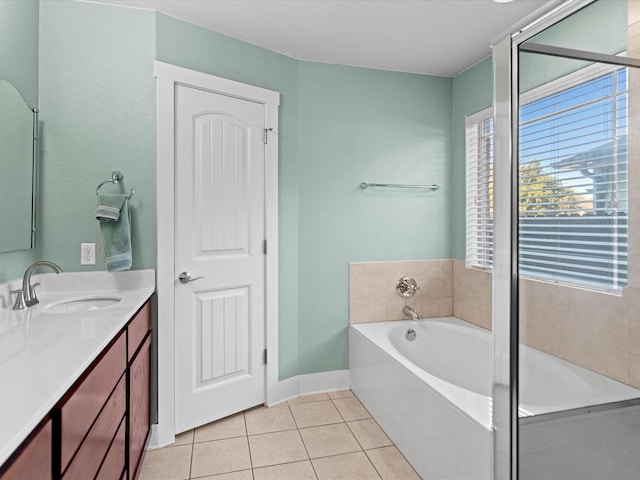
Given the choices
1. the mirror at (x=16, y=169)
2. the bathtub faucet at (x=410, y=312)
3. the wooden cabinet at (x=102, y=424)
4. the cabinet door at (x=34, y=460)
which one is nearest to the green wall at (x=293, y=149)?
the mirror at (x=16, y=169)

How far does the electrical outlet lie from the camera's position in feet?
7.06

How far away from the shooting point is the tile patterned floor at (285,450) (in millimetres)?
2021

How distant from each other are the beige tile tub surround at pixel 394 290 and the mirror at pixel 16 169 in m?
2.06

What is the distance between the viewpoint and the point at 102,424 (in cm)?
132

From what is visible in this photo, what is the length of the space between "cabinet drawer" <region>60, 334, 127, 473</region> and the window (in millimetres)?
1355

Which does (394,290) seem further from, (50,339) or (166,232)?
(50,339)

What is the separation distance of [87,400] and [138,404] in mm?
882

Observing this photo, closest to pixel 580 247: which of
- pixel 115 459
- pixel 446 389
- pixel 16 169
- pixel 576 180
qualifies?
pixel 576 180

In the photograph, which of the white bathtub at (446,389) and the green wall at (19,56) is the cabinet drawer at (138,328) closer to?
the green wall at (19,56)

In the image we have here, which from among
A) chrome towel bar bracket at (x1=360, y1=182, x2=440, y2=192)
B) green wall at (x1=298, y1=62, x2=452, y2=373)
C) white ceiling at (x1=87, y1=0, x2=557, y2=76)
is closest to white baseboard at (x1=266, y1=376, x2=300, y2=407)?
green wall at (x1=298, y1=62, x2=452, y2=373)

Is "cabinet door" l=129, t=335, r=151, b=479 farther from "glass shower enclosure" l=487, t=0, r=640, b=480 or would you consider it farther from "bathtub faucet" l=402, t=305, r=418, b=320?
"bathtub faucet" l=402, t=305, r=418, b=320

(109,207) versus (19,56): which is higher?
(19,56)

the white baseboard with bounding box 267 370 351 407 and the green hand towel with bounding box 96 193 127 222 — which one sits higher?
the green hand towel with bounding box 96 193 127 222

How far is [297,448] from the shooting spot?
2.25m
